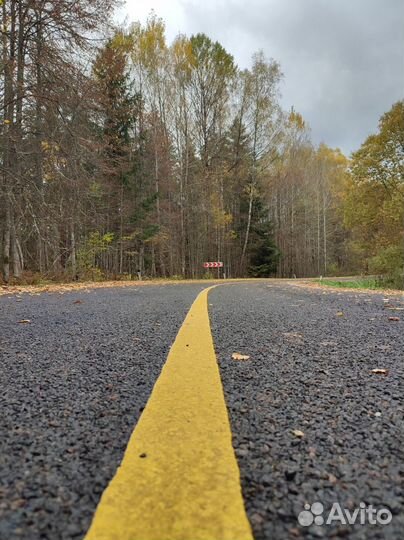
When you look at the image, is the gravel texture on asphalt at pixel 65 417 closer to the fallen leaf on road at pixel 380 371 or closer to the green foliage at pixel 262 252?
the fallen leaf on road at pixel 380 371

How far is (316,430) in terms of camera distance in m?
0.98

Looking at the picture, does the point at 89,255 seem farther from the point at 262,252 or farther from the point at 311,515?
the point at 262,252

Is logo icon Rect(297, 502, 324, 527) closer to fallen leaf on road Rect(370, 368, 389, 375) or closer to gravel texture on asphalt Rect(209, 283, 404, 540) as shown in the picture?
gravel texture on asphalt Rect(209, 283, 404, 540)

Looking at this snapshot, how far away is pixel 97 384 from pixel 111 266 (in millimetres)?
22237

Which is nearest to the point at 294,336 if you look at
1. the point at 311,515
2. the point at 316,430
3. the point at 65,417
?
the point at 316,430

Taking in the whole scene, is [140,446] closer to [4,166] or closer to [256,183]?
[4,166]

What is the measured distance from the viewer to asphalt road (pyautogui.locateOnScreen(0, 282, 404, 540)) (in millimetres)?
651

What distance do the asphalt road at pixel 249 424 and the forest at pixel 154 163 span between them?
8.07 m

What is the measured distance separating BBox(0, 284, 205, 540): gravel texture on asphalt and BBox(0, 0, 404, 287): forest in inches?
304

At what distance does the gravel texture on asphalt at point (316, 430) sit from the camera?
0.66m

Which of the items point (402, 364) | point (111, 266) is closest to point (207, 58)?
point (111, 266)

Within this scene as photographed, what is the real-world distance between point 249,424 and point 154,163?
69.2ft

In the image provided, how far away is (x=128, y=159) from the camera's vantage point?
18.6m

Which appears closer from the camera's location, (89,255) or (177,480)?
(177,480)
